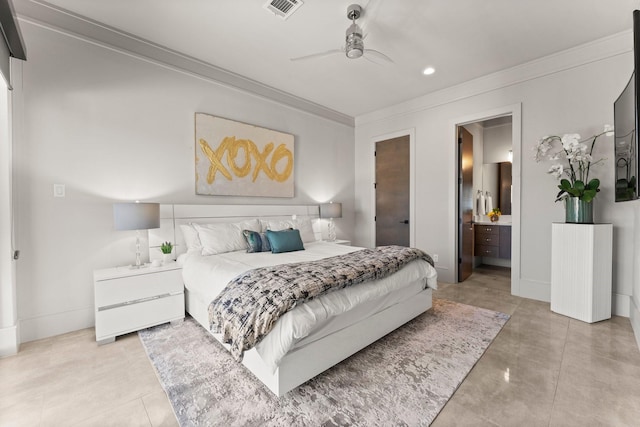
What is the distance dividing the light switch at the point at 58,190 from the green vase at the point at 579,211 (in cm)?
498

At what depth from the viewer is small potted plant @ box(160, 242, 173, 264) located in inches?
111

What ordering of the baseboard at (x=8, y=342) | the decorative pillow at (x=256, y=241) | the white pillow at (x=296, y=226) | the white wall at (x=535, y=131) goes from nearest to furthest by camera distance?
the baseboard at (x=8, y=342), the white wall at (x=535, y=131), the decorative pillow at (x=256, y=241), the white pillow at (x=296, y=226)

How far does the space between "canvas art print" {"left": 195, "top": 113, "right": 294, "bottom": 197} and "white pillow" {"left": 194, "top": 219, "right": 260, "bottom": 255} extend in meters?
0.54

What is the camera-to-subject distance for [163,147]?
3.09m

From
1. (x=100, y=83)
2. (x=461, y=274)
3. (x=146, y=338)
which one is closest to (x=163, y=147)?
(x=100, y=83)

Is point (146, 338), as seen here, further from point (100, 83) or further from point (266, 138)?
point (266, 138)

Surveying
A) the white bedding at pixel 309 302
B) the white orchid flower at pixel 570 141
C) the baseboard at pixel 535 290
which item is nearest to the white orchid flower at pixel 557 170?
the white orchid flower at pixel 570 141

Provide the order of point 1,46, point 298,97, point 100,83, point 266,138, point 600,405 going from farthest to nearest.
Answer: point 298,97, point 266,138, point 100,83, point 1,46, point 600,405

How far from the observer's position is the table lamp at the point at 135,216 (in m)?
2.46

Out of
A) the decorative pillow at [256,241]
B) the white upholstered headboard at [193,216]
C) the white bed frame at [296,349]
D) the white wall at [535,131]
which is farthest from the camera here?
the decorative pillow at [256,241]

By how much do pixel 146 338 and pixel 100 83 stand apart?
2480 mm

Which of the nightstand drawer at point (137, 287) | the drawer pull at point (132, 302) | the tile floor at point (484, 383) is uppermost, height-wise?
the nightstand drawer at point (137, 287)

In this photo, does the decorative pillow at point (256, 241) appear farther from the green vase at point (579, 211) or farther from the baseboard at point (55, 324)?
the green vase at point (579, 211)

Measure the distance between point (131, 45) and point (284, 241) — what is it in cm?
258
